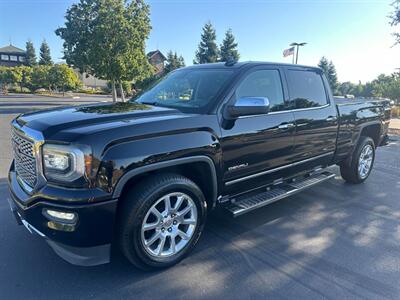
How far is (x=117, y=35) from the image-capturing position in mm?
18578

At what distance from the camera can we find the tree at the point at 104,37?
18.3 meters

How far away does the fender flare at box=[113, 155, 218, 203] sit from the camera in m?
2.45

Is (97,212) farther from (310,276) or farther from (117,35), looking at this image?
(117,35)

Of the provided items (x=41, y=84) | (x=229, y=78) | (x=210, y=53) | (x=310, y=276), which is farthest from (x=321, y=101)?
(x=41, y=84)

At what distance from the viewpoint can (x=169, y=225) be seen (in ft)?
9.53

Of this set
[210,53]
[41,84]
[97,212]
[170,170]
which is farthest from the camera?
[41,84]

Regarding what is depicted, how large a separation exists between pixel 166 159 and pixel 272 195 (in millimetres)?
1696

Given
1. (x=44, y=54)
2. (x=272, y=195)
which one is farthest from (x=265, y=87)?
(x=44, y=54)

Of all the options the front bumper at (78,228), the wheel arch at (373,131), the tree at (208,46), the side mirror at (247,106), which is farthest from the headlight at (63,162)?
the tree at (208,46)

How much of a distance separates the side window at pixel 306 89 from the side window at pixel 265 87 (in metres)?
0.24

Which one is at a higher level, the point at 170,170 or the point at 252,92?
the point at 252,92

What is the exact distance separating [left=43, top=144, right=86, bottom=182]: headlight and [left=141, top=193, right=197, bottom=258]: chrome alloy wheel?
2.31 feet

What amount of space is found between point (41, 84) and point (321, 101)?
5433cm

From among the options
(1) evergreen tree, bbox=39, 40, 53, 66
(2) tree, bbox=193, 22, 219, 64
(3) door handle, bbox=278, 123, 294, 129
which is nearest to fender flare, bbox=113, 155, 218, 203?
(3) door handle, bbox=278, 123, 294, 129
